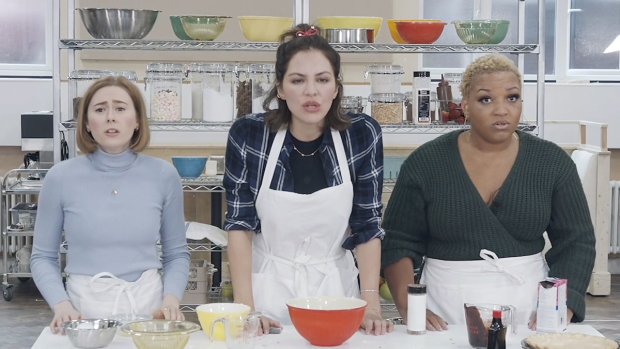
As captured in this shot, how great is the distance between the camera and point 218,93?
11.5 ft

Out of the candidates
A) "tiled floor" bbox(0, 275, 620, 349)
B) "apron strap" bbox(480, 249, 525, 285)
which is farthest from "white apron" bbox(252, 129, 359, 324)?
"tiled floor" bbox(0, 275, 620, 349)

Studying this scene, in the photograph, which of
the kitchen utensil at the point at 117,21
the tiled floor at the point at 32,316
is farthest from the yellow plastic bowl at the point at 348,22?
the tiled floor at the point at 32,316

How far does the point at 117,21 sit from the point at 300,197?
1568 millimetres

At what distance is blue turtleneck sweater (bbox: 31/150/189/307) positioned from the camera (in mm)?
2158

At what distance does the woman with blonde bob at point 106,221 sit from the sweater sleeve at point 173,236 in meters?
0.01

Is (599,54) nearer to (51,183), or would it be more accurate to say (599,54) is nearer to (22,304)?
(22,304)

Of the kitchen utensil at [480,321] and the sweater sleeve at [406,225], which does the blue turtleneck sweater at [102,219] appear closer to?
the sweater sleeve at [406,225]

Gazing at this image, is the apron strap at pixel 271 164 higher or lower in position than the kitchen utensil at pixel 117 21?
lower

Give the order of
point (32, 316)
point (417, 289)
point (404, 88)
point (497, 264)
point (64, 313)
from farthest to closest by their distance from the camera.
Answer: point (404, 88) → point (32, 316) → point (497, 264) → point (64, 313) → point (417, 289)

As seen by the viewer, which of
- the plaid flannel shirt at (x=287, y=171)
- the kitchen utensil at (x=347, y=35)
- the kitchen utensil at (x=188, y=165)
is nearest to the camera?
the plaid flannel shirt at (x=287, y=171)

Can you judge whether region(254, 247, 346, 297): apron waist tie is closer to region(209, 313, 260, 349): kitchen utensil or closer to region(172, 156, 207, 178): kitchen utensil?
region(209, 313, 260, 349): kitchen utensil

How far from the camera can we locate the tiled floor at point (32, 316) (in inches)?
164

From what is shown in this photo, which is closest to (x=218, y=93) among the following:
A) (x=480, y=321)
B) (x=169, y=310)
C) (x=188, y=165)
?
(x=188, y=165)

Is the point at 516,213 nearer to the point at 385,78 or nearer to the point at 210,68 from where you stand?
the point at 385,78
